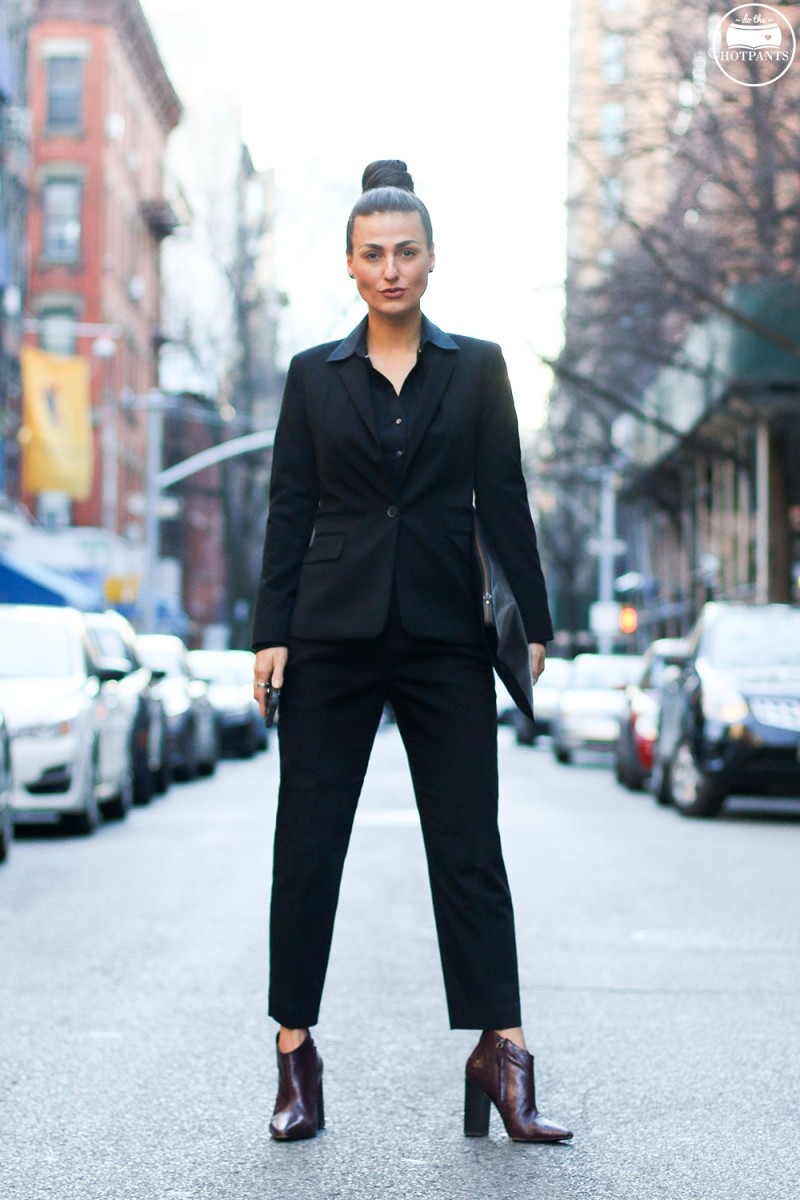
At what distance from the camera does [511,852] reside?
13.4 metres

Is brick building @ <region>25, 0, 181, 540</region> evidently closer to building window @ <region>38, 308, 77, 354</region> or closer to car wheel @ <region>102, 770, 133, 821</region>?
building window @ <region>38, 308, 77, 354</region>

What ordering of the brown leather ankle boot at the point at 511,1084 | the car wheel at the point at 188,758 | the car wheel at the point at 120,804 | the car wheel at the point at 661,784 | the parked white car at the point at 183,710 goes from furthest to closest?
the car wheel at the point at 188,758 < the parked white car at the point at 183,710 < the car wheel at the point at 661,784 < the car wheel at the point at 120,804 < the brown leather ankle boot at the point at 511,1084

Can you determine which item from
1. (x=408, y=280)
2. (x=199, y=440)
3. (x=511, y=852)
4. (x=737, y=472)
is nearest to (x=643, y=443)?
(x=737, y=472)

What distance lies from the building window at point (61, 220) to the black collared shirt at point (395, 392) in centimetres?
4903

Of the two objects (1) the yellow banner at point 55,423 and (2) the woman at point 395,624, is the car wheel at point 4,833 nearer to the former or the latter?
(2) the woman at point 395,624

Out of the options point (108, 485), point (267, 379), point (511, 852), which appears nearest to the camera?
point (511, 852)

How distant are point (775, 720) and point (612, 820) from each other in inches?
55.4

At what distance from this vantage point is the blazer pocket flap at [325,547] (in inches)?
193

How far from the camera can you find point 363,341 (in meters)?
5.07

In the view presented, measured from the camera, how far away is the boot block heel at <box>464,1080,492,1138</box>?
496 centimetres

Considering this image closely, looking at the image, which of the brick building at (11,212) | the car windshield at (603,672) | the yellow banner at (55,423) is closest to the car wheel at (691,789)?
the car windshield at (603,672)

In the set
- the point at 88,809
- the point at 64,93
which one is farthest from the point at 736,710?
the point at 64,93

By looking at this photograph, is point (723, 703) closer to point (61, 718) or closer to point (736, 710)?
point (736, 710)

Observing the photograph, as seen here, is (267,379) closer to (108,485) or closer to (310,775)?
(108,485)
